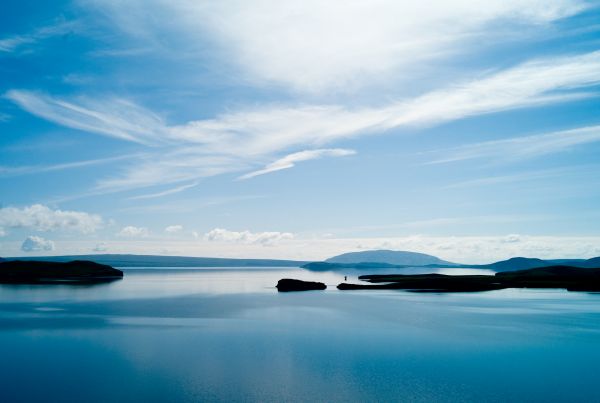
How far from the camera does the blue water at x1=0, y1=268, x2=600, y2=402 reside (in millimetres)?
22344

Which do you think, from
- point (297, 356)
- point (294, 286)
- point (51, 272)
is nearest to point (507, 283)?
point (294, 286)

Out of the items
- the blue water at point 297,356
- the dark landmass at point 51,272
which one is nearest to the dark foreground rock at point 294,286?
the blue water at point 297,356

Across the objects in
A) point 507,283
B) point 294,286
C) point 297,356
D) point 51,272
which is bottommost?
point 51,272

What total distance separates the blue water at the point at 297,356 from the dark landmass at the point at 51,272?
88.1m

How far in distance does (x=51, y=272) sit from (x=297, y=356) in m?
143

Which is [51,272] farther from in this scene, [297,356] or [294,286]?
[297,356]

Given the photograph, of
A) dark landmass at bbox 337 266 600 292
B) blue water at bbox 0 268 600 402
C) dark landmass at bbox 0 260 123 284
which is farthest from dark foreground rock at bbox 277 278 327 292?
dark landmass at bbox 0 260 123 284

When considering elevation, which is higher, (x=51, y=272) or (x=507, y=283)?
(x=507, y=283)

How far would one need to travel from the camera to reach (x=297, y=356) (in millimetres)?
30281

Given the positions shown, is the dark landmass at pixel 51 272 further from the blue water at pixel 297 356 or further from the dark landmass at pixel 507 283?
the blue water at pixel 297 356

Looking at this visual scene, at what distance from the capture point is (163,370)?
26047mm

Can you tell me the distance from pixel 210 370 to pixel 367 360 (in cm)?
991

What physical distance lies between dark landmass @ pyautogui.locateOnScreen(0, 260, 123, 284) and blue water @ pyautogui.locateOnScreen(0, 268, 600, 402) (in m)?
88.1

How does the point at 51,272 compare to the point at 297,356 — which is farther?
the point at 51,272
